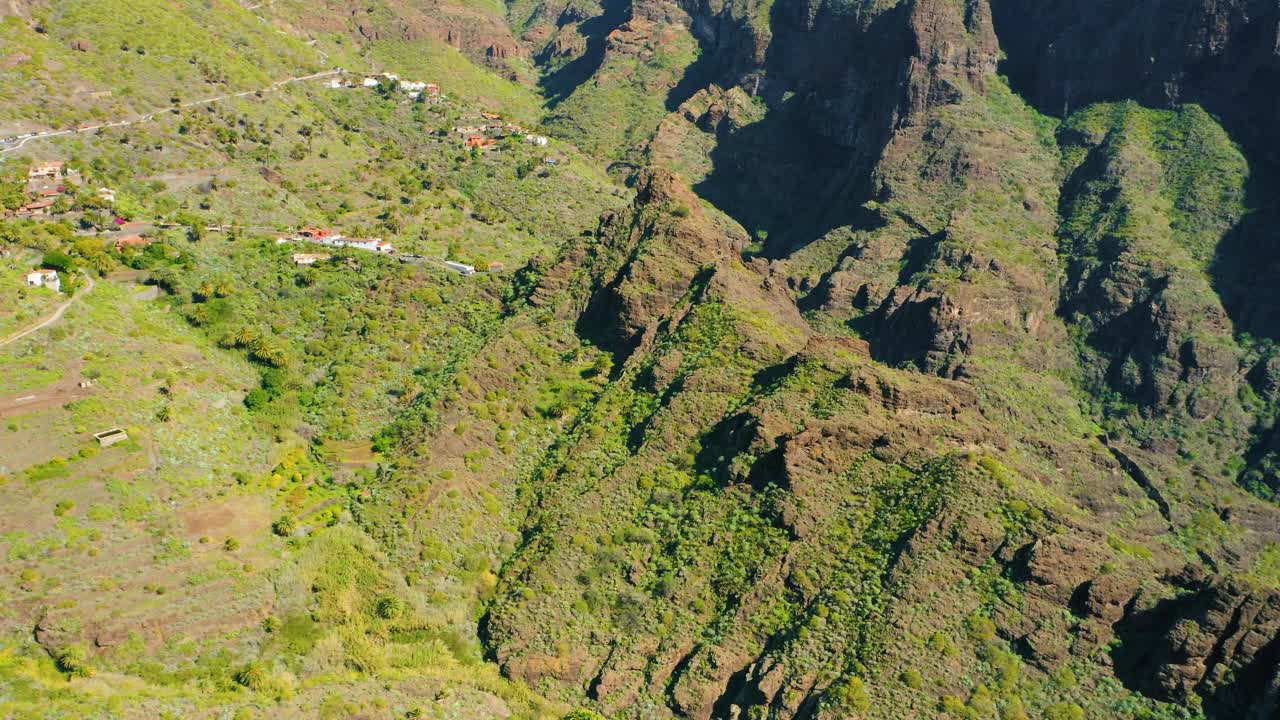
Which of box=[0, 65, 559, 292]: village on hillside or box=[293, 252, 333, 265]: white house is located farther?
box=[293, 252, 333, 265]: white house

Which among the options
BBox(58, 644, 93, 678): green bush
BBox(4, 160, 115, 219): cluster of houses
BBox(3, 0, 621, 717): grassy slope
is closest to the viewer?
BBox(58, 644, 93, 678): green bush

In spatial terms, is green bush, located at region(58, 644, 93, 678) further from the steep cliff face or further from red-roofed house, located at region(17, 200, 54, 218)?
the steep cliff face

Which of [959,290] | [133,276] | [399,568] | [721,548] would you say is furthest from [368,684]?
[959,290]

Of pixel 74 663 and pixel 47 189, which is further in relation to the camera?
pixel 47 189

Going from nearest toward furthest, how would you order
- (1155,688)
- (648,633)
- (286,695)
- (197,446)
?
(1155,688), (286,695), (648,633), (197,446)

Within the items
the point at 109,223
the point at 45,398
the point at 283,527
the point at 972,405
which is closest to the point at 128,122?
the point at 109,223

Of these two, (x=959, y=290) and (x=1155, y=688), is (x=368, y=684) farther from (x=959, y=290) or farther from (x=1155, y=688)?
(x=959, y=290)

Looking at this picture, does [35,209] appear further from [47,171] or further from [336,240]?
[336,240]

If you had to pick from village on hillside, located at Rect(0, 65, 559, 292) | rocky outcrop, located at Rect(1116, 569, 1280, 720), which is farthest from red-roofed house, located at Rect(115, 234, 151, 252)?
rocky outcrop, located at Rect(1116, 569, 1280, 720)
